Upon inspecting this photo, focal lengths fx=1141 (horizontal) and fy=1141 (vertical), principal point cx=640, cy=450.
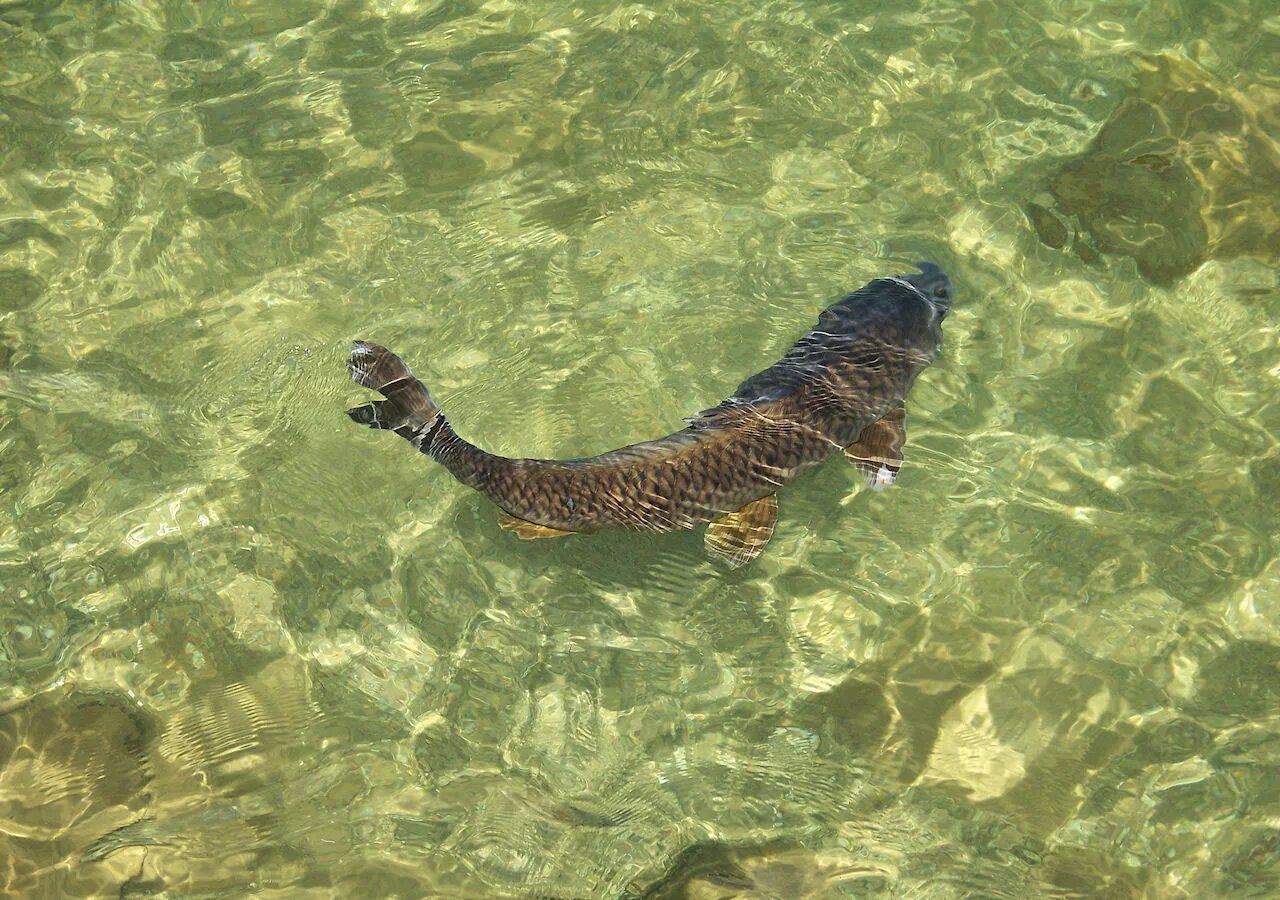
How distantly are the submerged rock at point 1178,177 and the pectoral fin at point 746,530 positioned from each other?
9.18 feet

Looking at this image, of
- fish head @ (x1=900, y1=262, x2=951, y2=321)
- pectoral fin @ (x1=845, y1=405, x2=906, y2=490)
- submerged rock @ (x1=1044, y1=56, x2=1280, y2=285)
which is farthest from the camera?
submerged rock @ (x1=1044, y1=56, x2=1280, y2=285)

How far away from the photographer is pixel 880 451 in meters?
5.67

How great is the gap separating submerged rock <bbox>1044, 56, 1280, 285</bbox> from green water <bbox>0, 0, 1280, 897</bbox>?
0.03 m

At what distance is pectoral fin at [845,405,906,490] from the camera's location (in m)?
5.67

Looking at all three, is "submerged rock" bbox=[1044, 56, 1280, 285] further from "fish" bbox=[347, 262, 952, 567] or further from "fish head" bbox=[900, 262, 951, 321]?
"fish" bbox=[347, 262, 952, 567]

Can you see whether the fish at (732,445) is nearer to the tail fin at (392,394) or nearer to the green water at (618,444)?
the tail fin at (392,394)

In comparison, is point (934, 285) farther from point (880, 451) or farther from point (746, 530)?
point (746, 530)

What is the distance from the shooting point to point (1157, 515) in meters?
5.88

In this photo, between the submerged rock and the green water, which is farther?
the submerged rock

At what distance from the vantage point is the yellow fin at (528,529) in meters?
5.14

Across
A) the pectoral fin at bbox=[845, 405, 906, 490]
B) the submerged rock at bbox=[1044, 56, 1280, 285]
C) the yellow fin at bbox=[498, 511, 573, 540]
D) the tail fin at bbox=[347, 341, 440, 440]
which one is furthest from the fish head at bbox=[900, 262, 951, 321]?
the tail fin at bbox=[347, 341, 440, 440]

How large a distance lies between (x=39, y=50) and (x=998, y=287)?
21.6 ft

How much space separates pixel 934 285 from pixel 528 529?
106 inches

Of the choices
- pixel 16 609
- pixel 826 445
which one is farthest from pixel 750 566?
pixel 16 609
